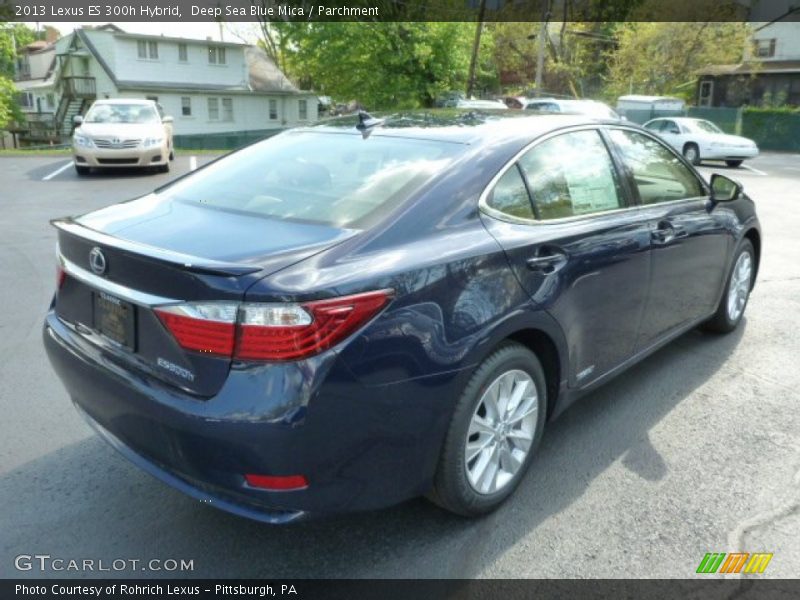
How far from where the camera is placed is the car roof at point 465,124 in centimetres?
326

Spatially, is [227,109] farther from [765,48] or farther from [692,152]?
[765,48]

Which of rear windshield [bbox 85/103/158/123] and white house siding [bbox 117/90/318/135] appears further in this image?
white house siding [bbox 117/90/318/135]

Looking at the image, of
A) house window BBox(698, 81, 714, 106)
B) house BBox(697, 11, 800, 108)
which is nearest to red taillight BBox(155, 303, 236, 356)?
house BBox(697, 11, 800, 108)

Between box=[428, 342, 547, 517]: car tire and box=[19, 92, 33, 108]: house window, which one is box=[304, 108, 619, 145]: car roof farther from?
box=[19, 92, 33, 108]: house window

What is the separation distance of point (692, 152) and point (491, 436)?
21.3m

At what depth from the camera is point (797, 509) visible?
307cm

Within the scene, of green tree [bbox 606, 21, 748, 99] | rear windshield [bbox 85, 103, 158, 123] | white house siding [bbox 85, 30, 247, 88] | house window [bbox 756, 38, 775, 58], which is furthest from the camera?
house window [bbox 756, 38, 775, 58]

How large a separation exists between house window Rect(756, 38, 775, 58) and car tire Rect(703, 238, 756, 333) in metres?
43.7

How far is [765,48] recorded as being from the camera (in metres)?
42.5

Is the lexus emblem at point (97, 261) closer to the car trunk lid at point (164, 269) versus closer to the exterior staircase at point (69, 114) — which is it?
the car trunk lid at point (164, 269)

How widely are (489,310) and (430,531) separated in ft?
3.12

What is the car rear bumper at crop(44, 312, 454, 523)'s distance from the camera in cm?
227

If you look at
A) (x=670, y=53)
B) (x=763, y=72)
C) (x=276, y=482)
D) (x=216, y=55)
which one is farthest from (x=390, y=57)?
(x=276, y=482)

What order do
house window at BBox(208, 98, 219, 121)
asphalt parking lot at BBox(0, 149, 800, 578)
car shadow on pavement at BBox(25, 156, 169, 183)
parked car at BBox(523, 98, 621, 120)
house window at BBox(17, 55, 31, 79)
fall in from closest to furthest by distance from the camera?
asphalt parking lot at BBox(0, 149, 800, 578)
car shadow on pavement at BBox(25, 156, 169, 183)
parked car at BBox(523, 98, 621, 120)
house window at BBox(208, 98, 219, 121)
house window at BBox(17, 55, 31, 79)
